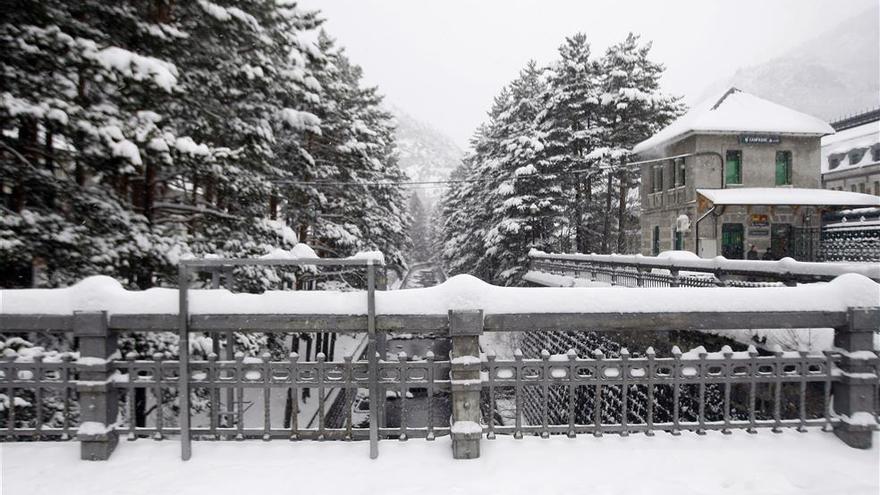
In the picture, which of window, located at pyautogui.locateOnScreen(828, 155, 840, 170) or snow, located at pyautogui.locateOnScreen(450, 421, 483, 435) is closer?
snow, located at pyautogui.locateOnScreen(450, 421, 483, 435)

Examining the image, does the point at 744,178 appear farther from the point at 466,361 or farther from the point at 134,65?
the point at 134,65

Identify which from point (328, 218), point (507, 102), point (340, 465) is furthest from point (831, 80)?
point (340, 465)

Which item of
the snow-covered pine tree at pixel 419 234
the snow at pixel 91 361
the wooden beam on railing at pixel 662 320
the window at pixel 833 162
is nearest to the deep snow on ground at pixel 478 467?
the snow at pixel 91 361

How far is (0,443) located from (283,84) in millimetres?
11516

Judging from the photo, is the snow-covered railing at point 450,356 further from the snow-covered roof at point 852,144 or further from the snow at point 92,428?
the snow-covered roof at point 852,144

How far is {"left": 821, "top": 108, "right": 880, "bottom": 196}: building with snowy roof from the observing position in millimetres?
41656

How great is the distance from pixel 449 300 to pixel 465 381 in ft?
2.28

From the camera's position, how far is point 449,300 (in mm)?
4086

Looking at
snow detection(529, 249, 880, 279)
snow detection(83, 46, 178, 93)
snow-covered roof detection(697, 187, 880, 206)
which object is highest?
snow detection(83, 46, 178, 93)

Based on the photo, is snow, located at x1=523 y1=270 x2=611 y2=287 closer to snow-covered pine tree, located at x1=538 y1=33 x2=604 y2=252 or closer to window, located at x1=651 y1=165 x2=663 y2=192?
snow-covered pine tree, located at x1=538 y1=33 x2=604 y2=252

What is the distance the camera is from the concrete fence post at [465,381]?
399cm

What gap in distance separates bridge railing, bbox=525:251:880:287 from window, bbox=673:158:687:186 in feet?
29.6

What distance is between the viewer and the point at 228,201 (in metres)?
12.1

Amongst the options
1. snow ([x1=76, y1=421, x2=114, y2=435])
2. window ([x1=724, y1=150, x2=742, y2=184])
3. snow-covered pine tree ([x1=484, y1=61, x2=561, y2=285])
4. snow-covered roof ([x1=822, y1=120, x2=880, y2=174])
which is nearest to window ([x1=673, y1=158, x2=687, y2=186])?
window ([x1=724, y1=150, x2=742, y2=184])
